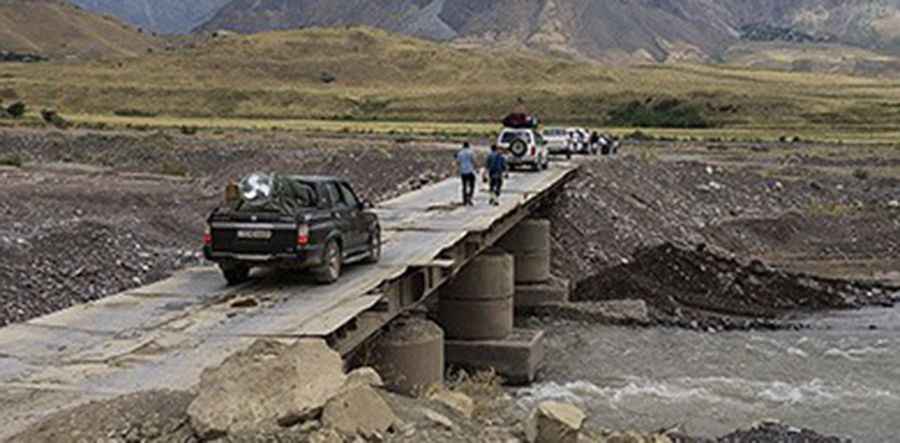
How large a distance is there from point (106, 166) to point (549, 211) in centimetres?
2389

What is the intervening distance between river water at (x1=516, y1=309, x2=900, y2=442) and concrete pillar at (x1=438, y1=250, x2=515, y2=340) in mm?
1612

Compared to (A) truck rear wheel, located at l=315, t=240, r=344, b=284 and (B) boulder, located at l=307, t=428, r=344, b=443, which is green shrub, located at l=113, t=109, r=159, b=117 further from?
(B) boulder, located at l=307, t=428, r=344, b=443

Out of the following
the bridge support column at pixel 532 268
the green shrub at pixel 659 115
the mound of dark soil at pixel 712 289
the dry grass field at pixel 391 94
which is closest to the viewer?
the bridge support column at pixel 532 268

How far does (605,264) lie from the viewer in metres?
40.5

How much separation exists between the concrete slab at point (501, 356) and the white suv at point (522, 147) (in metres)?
19.7

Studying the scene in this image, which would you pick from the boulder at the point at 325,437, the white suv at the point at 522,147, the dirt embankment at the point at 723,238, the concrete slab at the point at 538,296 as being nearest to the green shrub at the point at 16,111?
the dirt embankment at the point at 723,238

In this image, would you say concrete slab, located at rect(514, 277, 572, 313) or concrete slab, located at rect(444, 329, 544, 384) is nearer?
concrete slab, located at rect(444, 329, 544, 384)

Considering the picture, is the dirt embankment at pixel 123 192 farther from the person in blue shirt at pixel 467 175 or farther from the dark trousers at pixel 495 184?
the dark trousers at pixel 495 184

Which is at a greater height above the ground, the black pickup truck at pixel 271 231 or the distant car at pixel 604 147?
the black pickup truck at pixel 271 231

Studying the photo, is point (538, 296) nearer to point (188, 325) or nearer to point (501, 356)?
point (501, 356)

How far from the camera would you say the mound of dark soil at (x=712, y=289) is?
111 ft

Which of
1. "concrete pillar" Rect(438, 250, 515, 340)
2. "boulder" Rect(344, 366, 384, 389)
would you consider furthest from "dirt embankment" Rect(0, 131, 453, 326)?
"boulder" Rect(344, 366, 384, 389)

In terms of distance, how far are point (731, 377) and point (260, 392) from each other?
16780mm

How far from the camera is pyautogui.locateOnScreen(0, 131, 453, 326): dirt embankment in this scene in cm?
2454
